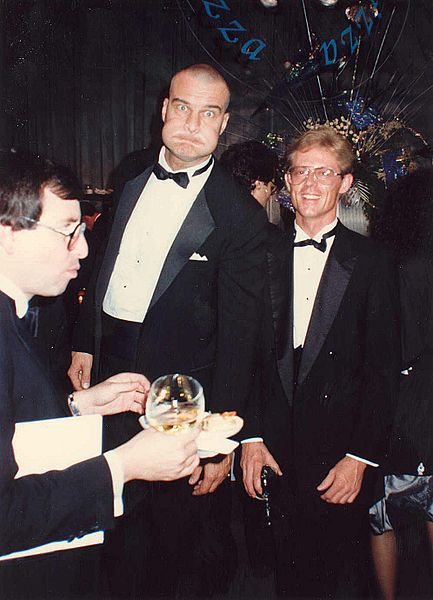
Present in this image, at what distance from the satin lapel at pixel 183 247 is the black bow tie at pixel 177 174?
0.18 meters

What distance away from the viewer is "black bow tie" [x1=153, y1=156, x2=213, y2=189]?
2012 millimetres

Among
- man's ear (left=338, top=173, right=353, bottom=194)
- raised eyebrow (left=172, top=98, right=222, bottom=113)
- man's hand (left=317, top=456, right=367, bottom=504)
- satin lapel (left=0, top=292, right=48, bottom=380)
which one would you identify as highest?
raised eyebrow (left=172, top=98, right=222, bottom=113)

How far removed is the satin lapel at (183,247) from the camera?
1904 millimetres

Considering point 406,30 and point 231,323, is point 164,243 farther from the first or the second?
point 406,30

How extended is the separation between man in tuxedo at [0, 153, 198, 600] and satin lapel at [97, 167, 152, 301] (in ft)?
2.24

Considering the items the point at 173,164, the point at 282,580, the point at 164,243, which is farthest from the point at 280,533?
the point at 173,164

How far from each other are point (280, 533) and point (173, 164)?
5.33 feet

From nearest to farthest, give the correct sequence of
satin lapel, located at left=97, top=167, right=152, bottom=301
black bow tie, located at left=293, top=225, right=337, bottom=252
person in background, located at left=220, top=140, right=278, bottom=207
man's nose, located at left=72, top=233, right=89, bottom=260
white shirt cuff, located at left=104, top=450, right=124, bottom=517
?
1. white shirt cuff, located at left=104, top=450, right=124, bottom=517
2. man's nose, located at left=72, top=233, right=89, bottom=260
3. black bow tie, located at left=293, top=225, right=337, bottom=252
4. satin lapel, located at left=97, top=167, right=152, bottom=301
5. person in background, located at left=220, top=140, right=278, bottom=207

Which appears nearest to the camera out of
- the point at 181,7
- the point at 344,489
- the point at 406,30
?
the point at 344,489

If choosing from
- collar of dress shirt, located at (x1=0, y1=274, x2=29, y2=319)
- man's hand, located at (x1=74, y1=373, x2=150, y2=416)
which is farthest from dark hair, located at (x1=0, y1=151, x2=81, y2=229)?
man's hand, located at (x1=74, y1=373, x2=150, y2=416)

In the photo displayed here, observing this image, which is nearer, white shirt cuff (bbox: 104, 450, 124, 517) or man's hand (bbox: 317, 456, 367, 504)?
white shirt cuff (bbox: 104, 450, 124, 517)

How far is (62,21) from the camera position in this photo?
5184 mm

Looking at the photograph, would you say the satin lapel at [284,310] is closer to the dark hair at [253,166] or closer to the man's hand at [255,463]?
the man's hand at [255,463]

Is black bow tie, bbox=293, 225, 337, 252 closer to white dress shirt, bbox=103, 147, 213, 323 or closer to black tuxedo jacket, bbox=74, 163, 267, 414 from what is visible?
black tuxedo jacket, bbox=74, 163, 267, 414
